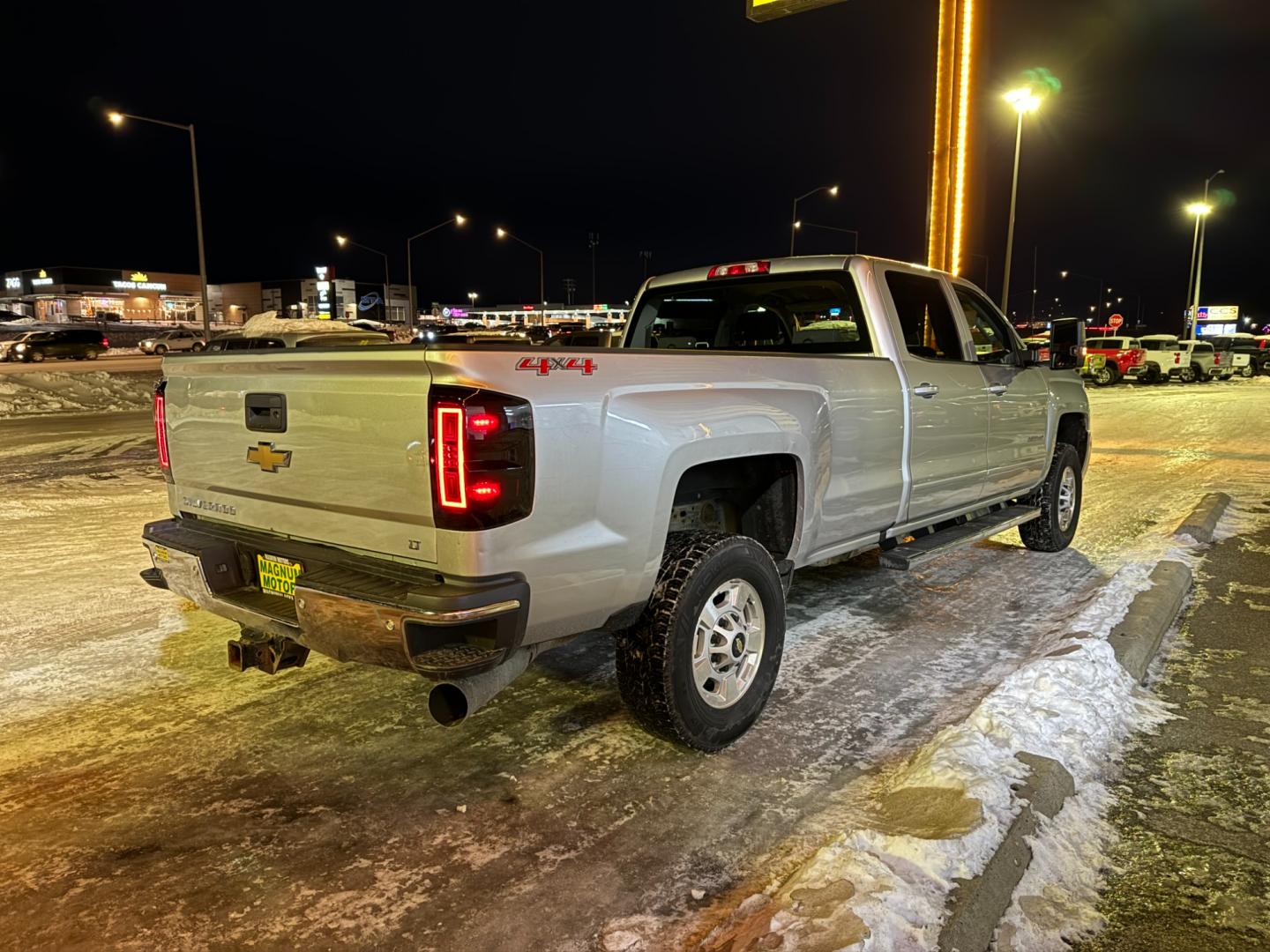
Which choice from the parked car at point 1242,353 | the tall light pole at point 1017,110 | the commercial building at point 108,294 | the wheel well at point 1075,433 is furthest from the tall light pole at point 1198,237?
the commercial building at point 108,294

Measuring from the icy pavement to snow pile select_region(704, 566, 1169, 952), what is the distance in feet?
0.73

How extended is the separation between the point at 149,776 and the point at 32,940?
3.14 ft

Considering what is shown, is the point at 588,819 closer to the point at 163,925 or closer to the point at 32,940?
the point at 163,925

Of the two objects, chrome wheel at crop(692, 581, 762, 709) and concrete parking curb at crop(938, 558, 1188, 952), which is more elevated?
chrome wheel at crop(692, 581, 762, 709)

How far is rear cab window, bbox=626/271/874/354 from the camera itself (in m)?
5.08

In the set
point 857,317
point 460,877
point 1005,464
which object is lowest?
point 460,877

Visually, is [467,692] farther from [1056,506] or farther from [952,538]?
[1056,506]

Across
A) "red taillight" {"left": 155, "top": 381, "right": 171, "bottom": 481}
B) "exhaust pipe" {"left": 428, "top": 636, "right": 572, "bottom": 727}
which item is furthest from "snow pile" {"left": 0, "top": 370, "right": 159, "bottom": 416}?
"exhaust pipe" {"left": 428, "top": 636, "right": 572, "bottom": 727}

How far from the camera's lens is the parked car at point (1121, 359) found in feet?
97.9

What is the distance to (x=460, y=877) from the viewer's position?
283 cm

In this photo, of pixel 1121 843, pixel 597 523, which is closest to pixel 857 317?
pixel 597 523

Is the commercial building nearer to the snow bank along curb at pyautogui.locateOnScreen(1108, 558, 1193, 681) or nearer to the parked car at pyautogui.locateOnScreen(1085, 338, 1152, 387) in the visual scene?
the parked car at pyautogui.locateOnScreen(1085, 338, 1152, 387)

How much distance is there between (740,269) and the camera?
5387 millimetres

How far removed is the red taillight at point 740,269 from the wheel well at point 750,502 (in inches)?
65.4
